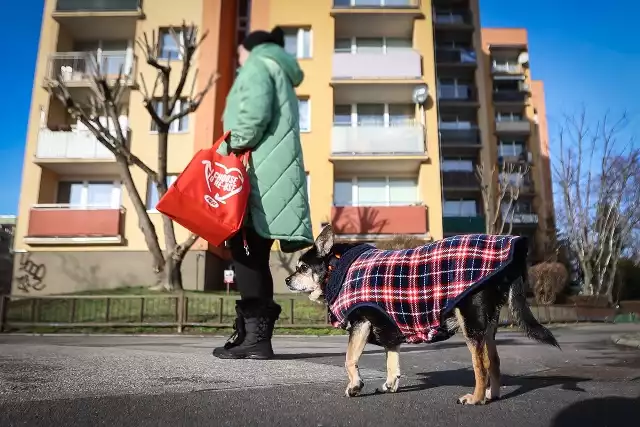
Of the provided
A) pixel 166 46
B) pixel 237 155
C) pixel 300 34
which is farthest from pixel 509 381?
pixel 166 46

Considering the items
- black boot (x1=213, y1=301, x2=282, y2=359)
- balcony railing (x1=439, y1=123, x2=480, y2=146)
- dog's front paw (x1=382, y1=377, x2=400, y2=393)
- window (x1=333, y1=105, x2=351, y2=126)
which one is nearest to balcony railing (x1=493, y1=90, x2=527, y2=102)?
balcony railing (x1=439, y1=123, x2=480, y2=146)

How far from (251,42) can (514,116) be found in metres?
42.7

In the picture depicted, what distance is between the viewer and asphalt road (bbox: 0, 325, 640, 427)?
223cm

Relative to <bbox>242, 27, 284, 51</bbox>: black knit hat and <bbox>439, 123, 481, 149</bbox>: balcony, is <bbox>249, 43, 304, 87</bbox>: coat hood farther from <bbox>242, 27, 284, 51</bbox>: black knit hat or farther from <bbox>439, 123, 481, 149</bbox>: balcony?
<bbox>439, 123, 481, 149</bbox>: balcony

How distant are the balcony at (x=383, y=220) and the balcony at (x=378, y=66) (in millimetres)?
5756

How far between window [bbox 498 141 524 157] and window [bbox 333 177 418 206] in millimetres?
23183

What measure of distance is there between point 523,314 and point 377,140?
718 inches

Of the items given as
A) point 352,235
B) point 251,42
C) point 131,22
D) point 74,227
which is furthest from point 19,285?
point 251,42

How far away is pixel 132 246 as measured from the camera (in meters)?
19.8

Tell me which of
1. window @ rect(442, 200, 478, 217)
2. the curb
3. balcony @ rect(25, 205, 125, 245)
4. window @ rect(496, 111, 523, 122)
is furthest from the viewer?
window @ rect(496, 111, 523, 122)

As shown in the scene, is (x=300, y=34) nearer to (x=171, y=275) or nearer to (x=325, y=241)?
(x=171, y=275)

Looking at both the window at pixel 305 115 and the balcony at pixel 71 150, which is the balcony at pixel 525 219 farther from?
the balcony at pixel 71 150

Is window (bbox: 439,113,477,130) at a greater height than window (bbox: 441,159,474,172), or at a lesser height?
greater

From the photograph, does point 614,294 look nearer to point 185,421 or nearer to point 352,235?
point 352,235
